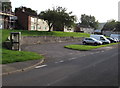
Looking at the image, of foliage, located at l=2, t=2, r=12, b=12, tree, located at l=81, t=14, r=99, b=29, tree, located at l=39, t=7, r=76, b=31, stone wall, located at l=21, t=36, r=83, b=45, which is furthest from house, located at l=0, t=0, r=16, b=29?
tree, located at l=81, t=14, r=99, b=29

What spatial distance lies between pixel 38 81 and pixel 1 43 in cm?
1555

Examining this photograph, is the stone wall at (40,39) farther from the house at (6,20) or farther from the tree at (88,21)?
the tree at (88,21)

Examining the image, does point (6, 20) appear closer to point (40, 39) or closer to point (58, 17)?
point (58, 17)

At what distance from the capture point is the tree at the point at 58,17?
4288cm

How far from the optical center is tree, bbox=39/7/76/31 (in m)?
42.9

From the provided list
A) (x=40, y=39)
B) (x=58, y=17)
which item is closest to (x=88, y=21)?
(x=58, y=17)

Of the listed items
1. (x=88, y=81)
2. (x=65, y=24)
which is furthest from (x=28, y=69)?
(x=65, y=24)

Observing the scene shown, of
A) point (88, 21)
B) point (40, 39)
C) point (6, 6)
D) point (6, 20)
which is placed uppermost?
point (6, 6)

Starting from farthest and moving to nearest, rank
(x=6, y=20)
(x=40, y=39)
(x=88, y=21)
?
(x=88, y=21), (x=6, y=20), (x=40, y=39)

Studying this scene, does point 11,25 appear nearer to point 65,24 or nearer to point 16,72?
point 65,24

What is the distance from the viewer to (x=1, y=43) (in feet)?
72.7

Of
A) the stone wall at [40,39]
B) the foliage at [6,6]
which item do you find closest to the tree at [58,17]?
the stone wall at [40,39]

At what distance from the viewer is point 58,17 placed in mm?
42875

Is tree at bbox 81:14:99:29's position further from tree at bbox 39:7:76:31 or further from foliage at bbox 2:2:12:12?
tree at bbox 39:7:76:31
